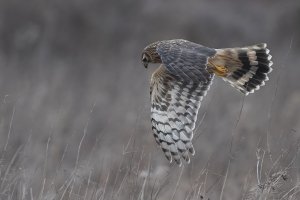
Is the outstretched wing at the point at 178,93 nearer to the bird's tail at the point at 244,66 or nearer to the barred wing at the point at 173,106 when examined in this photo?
the barred wing at the point at 173,106

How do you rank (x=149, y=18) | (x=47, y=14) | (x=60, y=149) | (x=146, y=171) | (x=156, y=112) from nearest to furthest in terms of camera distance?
(x=146, y=171) < (x=156, y=112) < (x=60, y=149) < (x=47, y=14) < (x=149, y=18)

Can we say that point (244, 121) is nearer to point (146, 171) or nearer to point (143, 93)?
point (143, 93)

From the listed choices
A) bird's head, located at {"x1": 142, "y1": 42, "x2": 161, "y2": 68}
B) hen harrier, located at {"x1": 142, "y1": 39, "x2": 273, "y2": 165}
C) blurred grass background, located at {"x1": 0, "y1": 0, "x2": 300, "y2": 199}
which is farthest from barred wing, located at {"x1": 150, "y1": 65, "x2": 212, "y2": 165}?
blurred grass background, located at {"x1": 0, "y1": 0, "x2": 300, "y2": 199}

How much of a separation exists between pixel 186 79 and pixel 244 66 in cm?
80

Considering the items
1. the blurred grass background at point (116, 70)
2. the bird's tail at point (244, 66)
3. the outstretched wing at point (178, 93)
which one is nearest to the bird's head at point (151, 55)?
the outstretched wing at point (178, 93)

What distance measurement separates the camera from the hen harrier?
6.21 meters

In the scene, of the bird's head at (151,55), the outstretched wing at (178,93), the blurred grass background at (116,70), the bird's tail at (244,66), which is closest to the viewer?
the outstretched wing at (178,93)

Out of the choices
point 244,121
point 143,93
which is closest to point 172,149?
point 244,121

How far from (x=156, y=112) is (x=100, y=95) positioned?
8.32 m

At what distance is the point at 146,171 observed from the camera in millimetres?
5637

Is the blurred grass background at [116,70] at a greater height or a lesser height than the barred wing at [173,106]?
lesser

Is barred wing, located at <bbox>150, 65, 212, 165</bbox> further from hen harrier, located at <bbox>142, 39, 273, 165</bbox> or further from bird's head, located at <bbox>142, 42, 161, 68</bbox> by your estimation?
bird's head, located at <bbox>142, 42, 161, 68</bbox>

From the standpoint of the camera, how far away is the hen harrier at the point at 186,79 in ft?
20.4

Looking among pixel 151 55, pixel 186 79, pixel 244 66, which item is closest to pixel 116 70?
pixel 151 55
